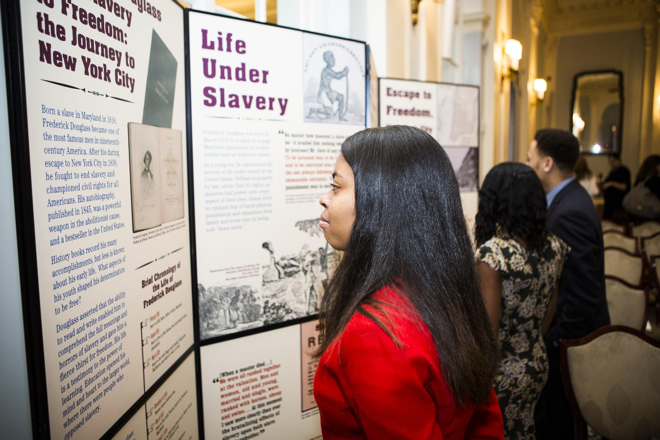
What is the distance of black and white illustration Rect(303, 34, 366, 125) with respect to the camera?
2.00 metres

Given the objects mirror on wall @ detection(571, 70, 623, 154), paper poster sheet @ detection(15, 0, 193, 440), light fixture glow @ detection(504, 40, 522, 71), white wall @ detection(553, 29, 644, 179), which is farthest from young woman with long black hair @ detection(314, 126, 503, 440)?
mirror on wall @ detection(571, 70, 623, 154)

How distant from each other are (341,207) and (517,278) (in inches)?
38.9

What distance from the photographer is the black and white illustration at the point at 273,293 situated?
5.87 ft

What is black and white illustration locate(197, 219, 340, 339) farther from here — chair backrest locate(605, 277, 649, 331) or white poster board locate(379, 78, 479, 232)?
chair backrest locate(605, 277, 649, 331)

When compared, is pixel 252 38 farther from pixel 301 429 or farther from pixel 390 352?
pixel 301 429

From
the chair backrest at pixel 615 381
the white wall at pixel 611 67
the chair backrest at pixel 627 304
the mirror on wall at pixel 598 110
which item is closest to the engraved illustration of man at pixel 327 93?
the chair backrest at pixel 615 381

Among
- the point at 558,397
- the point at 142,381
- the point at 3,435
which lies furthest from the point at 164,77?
the point at 558,397

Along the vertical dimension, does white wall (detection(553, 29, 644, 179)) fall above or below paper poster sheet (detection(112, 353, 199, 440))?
above

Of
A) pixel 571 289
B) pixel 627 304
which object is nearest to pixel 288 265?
pixel 571 289

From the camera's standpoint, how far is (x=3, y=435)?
0.95m

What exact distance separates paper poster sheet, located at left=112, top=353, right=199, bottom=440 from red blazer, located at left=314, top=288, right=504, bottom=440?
2.65ft

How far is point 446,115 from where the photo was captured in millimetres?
2967

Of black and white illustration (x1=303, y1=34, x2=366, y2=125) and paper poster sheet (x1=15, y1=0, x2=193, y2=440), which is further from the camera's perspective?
black and white illustration (x1=303, y1=34, x2=366, y2=125)

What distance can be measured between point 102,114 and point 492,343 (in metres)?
1.15
